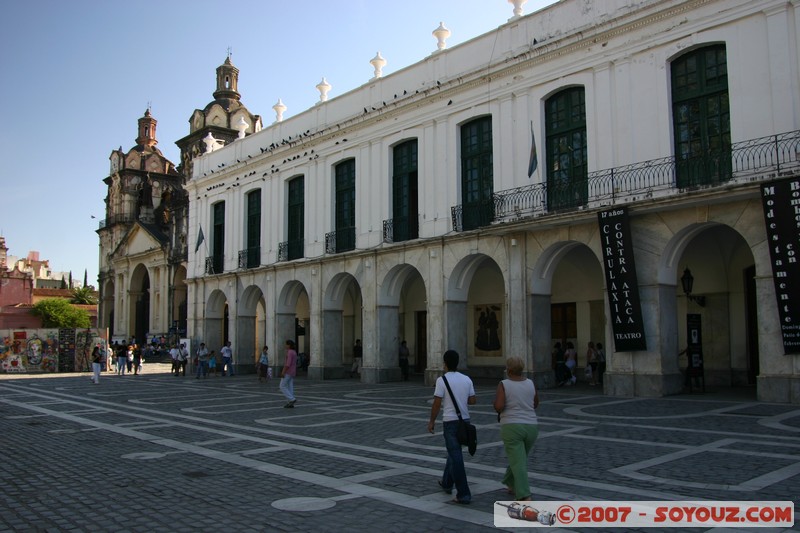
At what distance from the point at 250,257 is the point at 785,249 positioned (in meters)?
24.0

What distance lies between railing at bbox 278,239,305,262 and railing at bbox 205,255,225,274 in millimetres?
5582

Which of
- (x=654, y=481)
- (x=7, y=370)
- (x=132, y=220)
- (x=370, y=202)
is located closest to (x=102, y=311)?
(x=132, y=220)

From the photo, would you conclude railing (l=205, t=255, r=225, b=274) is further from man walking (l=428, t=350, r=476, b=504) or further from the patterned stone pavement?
man walking (l=428, t=350, r=476, b=504)

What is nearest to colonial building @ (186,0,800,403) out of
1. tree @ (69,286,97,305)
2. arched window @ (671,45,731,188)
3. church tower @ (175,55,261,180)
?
arched window @ (671,45,731,188)

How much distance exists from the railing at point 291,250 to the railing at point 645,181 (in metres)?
9.36

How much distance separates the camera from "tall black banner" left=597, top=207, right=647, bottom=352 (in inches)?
691

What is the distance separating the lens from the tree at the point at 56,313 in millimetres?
76750

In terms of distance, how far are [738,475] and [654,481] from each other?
1.14 m

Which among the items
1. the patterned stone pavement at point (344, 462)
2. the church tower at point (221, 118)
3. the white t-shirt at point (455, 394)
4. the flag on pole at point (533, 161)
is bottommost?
the patterned stone pavement at point (344, 462)

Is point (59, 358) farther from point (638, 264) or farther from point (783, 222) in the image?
point (783, 222)

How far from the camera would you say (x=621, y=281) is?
17812mm

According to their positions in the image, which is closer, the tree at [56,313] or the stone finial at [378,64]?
the stone finial at [378,64]

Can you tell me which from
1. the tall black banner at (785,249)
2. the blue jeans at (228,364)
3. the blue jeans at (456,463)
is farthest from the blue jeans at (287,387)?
the blue jeans at (228,364)

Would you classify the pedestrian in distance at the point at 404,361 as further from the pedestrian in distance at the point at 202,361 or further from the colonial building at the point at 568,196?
the pedestrian in distance at the point at 202,361
